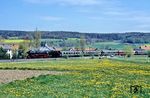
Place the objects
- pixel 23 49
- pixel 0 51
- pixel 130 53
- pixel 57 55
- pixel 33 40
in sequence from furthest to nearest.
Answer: pixel 33 40
pixel 130 53
pixel 23 49
pixel 57 55
pixel 0 51

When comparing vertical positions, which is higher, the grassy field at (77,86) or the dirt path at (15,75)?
the grassy field at (77,86)

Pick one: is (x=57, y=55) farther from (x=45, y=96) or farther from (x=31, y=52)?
(x=45, y=96)

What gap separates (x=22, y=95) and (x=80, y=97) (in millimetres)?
3223

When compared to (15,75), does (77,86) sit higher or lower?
higher

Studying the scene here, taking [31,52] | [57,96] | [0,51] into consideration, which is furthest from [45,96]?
[31,52]

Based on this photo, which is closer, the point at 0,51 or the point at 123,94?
the point at 123,94

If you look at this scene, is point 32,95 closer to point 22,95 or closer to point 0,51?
point 22,95

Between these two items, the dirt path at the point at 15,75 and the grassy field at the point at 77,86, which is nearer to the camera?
the grassy field at the point at 77,86

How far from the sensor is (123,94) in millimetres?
21297

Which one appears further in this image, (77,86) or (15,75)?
(15,75)

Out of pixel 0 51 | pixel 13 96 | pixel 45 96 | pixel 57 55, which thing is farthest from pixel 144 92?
pixel 57 55

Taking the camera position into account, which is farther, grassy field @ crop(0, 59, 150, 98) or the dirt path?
the dirt path

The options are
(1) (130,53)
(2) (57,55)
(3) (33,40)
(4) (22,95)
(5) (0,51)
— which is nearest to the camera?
(4) (22,95)

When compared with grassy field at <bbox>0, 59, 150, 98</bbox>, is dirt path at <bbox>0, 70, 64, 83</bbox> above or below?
below
